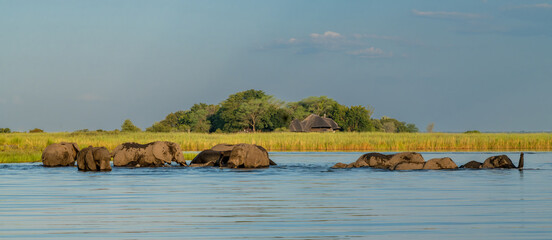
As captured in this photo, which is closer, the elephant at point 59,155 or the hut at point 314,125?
the elephant at point 59,155

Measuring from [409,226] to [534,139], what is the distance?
53.2m

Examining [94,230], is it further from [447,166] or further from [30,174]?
[447,166]

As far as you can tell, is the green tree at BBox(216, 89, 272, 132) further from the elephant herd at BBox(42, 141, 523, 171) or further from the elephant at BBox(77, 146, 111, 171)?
the elephant at BBox(77, 146, 111, 171)

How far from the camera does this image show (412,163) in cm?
3259

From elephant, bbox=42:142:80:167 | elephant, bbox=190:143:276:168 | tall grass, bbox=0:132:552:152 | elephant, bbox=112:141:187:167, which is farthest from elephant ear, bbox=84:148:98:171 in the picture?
tall grass, bbox=0:132:552:152

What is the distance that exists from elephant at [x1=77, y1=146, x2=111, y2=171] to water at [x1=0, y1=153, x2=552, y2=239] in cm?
312

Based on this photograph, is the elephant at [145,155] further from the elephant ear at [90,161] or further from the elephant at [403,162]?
the elephant at [403,162]

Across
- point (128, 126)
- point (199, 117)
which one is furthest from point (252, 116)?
point (128, 126)

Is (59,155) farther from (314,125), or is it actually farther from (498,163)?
(314,125)

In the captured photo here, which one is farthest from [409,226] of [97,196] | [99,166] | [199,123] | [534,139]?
[199,123]

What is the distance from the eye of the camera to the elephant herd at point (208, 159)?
32438 mm

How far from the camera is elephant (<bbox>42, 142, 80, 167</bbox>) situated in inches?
1401

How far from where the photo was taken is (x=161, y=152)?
3641 centimetres

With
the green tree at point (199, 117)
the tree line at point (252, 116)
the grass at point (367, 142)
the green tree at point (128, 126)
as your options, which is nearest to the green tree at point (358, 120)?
the tree line at point (252, 116)
